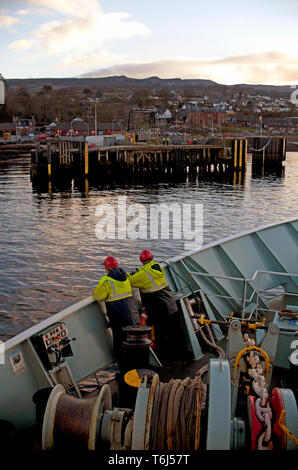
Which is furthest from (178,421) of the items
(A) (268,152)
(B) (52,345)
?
(A) (268,152)

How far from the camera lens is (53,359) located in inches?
258

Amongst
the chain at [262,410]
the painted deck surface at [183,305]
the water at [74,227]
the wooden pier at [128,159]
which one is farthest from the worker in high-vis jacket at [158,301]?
the wooden pier at [128,159]

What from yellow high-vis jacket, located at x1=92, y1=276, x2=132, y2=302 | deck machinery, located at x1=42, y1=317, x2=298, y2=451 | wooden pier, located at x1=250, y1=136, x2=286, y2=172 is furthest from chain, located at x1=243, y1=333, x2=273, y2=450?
wooden pier, located at x1=250, y1=136, x2=286, y2=172

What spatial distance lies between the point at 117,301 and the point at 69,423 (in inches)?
98.4

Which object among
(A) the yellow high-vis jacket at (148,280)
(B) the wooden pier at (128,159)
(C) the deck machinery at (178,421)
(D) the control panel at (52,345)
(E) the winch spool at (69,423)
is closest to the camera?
(C) the deck machinery at (178,421)

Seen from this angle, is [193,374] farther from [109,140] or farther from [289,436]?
[109,140]

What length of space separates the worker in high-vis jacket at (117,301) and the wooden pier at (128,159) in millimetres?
44458

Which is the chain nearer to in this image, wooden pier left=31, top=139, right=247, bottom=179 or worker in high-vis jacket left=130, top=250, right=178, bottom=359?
worker in high-vis jacket left=130, top=250, right=178, bottom=359

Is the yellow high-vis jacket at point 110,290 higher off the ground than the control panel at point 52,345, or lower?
higher

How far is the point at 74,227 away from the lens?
2939cm

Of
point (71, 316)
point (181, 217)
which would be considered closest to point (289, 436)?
point (71, 316)

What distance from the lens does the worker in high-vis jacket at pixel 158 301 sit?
7801 millimetres

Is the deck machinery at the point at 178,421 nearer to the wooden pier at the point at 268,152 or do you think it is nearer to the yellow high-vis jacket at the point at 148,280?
the yellow high-vis jacket at the point at 148,280

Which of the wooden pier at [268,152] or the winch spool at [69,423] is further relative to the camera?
the wooden pier at [268,152]
